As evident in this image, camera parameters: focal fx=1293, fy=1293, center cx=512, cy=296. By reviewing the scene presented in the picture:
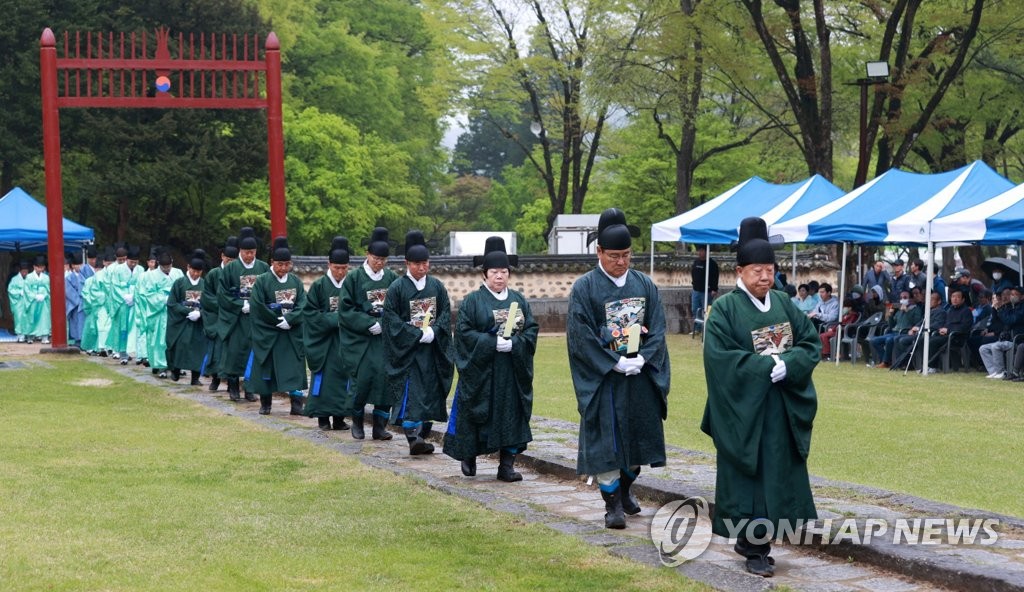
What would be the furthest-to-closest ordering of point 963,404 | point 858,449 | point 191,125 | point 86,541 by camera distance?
point 191,125 < point 963,404 < point 858,449 < point 86,541

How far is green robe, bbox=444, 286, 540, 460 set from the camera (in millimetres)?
10031

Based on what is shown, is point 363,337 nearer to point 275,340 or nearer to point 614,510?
point 275,340

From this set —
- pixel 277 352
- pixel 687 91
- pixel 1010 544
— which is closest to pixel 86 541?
pixel 1010 544

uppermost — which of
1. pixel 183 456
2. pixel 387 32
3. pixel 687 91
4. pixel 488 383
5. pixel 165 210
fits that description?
pixel 387 32

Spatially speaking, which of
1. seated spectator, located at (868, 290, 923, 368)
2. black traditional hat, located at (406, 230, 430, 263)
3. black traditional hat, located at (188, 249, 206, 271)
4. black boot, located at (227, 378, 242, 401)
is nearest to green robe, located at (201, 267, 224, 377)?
black boot, located at (227, 378, 242, 401)

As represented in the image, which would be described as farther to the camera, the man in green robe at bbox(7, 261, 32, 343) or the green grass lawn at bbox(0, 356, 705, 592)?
the man in green robe at bbox(7, 261, 32, 343)

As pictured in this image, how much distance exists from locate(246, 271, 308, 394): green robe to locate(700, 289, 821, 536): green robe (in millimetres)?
8910

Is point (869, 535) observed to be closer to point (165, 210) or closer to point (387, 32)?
point (165, 210)

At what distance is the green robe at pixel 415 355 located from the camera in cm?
1138

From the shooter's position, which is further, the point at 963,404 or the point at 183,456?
the point at 963,404

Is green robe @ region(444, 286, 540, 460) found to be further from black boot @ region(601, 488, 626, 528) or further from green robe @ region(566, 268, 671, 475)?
black boot @ region(601, 488, 626, 528)

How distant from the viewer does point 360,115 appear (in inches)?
1838

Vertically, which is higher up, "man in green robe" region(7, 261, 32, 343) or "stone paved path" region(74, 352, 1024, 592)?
"man in green robe" region(7, 261, 32, 343)

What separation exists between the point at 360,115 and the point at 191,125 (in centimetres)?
1063
